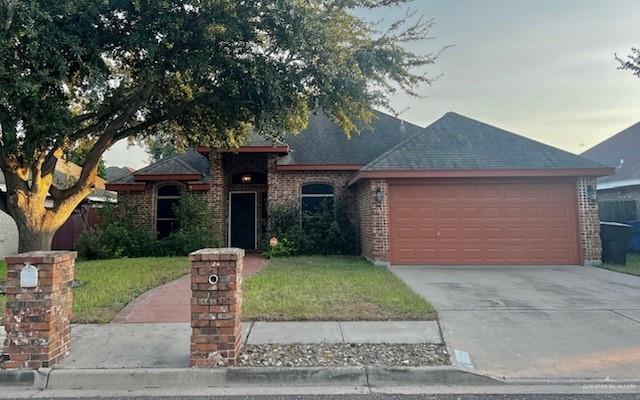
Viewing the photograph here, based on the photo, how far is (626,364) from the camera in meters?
3.74

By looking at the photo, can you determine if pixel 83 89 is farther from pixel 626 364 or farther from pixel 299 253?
pixel 626 364

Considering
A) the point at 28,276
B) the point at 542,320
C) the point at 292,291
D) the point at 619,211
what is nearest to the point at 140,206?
the point at 292,291

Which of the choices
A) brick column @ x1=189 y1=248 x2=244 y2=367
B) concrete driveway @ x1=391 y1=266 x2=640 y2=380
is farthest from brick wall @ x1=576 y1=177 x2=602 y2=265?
brick column @ x1=189 y1=248 x2=244 y2=367

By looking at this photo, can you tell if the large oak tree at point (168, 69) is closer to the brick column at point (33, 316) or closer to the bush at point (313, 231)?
the bush at point (313, 231)

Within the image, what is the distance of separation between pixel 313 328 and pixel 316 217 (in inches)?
323

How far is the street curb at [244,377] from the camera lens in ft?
11.4

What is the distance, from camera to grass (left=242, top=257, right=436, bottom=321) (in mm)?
5336

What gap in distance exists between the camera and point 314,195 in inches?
531

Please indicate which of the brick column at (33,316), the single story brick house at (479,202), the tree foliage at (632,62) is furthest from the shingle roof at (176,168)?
the tree foliage at (632,62)

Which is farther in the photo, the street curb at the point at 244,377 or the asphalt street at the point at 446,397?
the street curb at the point at 244,377

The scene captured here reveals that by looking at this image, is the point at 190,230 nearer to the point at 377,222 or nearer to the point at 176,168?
the point at 176,168

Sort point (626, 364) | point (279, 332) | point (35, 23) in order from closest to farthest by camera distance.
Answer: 1. point (626, 364)
2. point (279, 332)
3. point (35, 23)

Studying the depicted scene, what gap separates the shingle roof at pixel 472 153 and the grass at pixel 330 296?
326 cm

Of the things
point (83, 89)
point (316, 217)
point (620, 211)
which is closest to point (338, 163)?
point (316, 217)
